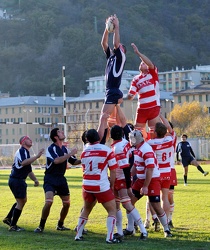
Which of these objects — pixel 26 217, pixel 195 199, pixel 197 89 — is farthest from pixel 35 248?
pixel 197 89

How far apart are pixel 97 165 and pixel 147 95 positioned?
3.21 m

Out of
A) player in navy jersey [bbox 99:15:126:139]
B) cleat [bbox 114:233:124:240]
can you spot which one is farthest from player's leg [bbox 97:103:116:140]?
cleat [bbox 114:233:124:240]

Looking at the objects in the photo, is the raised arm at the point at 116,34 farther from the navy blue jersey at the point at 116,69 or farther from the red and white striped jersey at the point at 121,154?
the red and white striped jersey at the point at 121,154

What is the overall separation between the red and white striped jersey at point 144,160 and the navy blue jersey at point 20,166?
8.57 ft

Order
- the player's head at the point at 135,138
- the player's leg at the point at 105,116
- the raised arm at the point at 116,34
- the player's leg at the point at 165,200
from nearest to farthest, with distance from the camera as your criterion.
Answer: the player's head at the point at 135,138
the player's leg at the point at 165,200
the raised arm at the point at 116,34
the player's leg at the point at 105,116

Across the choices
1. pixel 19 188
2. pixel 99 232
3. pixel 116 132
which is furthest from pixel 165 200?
pixel 19 188

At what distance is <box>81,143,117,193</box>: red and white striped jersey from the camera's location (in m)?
13.2

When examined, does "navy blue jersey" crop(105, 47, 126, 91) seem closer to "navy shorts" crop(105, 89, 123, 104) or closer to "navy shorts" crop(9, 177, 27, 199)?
"navy shorts" crop(105, 89, 123, 104)

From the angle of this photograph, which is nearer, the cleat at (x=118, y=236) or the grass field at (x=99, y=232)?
the grass field at (x=99, y=232)

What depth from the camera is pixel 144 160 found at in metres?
13.8

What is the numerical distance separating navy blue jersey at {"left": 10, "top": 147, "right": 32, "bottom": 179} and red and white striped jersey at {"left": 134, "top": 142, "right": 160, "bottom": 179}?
2613mm

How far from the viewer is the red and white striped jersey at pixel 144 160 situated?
1366 cm

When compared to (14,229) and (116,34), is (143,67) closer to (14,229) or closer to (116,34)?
(116,34)

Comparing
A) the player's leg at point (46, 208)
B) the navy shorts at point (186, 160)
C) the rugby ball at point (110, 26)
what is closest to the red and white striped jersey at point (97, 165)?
the player's leg at point (46, 208)
